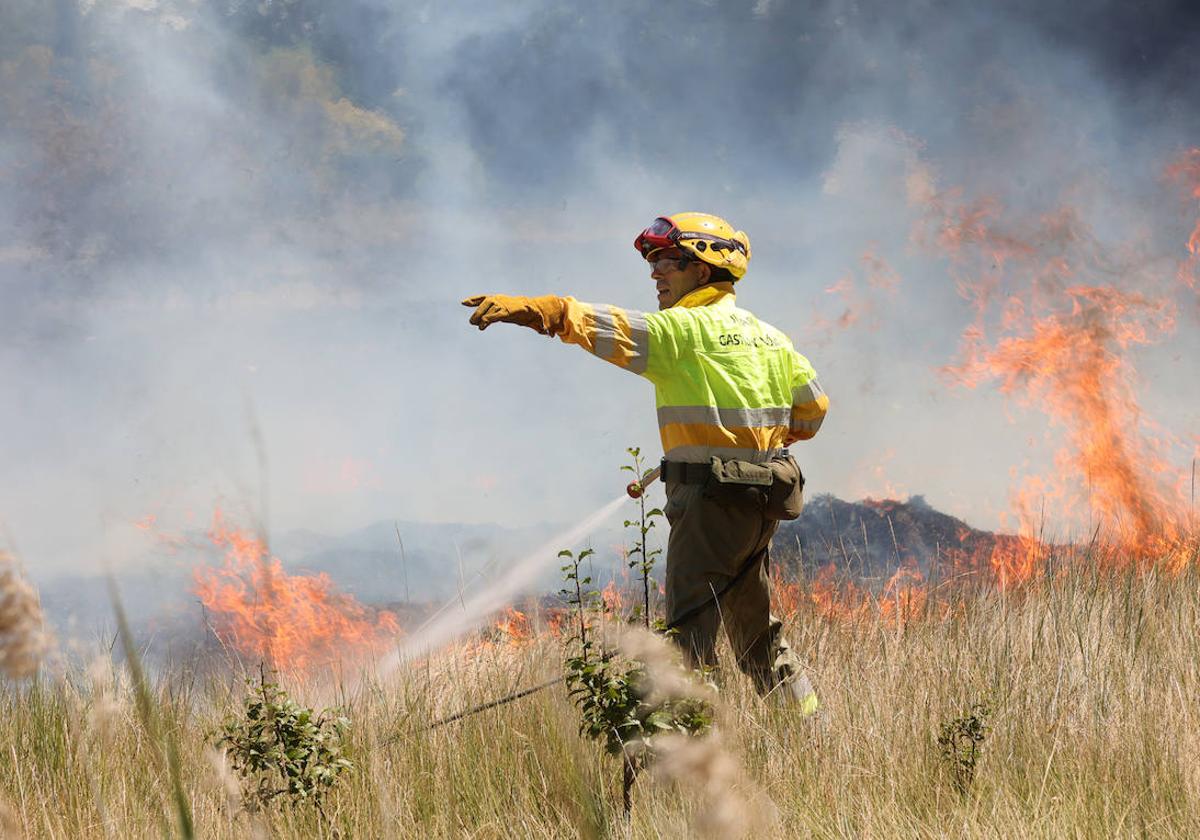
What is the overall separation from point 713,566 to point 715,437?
0.61 m

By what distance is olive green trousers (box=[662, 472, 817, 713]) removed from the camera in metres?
4.98

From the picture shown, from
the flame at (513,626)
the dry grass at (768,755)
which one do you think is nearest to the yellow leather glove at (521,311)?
the dry grass at (768,755)

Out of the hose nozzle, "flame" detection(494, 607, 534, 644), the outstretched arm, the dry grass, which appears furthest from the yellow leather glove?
"flame" detection(494, 607, 534, 644)

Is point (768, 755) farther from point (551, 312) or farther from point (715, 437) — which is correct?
point (551, 312)

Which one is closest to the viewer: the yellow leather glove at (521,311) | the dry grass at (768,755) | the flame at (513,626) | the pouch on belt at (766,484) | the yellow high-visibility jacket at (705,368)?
the dry grass at (768,755)

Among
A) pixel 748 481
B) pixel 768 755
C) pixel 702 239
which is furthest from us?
pixel 702 239

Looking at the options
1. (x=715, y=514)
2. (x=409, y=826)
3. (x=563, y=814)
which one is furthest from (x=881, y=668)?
(x=409, y=826)

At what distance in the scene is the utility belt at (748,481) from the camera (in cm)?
495

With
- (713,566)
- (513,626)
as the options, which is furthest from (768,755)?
(513,626)

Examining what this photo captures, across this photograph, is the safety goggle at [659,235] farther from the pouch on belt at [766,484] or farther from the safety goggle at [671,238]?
the pouch on belt at [766,484]

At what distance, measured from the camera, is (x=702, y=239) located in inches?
212

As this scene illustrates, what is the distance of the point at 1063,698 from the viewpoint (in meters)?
4.82

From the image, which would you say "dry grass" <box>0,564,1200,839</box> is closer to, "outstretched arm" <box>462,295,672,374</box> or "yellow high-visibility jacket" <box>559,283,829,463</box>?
"yellow high-visibility jacket" <box>559,283,829,463</box>

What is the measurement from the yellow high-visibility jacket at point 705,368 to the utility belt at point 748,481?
58mm
